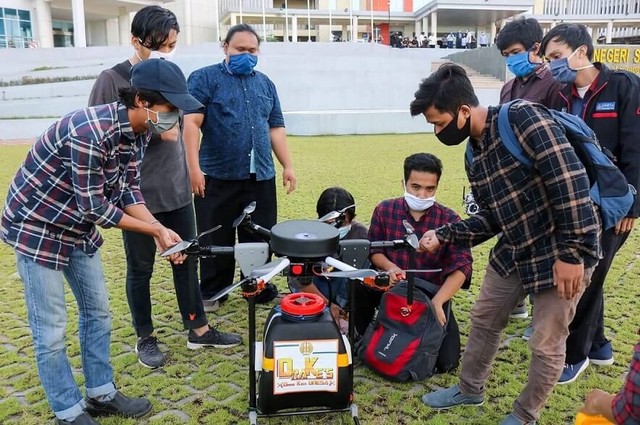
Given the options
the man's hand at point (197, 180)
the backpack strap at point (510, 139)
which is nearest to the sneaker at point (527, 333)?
the backpack strap at point (510, 139)

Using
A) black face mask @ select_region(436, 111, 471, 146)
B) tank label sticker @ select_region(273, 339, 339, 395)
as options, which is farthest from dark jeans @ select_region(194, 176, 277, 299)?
black face mask @ select_region(436, 111, 471, 146)

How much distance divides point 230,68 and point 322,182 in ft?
19.1

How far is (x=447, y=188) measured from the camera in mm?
9242

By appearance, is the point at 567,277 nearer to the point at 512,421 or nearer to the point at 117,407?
the point at 512,421

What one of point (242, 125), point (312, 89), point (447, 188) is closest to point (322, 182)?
point (447, 188)

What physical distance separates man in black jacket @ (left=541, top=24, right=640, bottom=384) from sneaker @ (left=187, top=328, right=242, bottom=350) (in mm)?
2201

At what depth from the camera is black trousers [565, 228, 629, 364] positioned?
127 inches

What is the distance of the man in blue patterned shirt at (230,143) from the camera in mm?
4102

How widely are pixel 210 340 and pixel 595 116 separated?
9.49 ft

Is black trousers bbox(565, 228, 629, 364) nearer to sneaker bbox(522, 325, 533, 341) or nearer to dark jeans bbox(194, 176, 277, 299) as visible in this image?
sneaker bbox(522, 325, 533, 341)

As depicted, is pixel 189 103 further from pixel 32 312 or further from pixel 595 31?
pixel 595 31

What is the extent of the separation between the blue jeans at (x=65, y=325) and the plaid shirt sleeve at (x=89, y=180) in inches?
14.2

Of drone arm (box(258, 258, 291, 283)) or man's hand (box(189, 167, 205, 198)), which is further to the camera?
man's hand (box(189, 167, 205, 198))

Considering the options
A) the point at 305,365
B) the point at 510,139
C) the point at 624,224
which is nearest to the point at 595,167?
the point at 510,139
